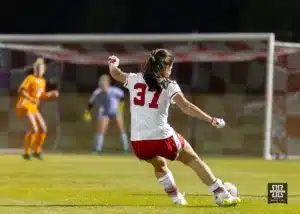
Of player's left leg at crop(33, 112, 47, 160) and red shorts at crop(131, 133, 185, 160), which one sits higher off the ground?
red shorts at crop(131, 133, 185, 160)

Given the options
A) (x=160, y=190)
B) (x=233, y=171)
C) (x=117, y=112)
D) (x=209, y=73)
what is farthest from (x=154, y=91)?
(x=209, y=73)

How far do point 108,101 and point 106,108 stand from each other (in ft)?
0.59

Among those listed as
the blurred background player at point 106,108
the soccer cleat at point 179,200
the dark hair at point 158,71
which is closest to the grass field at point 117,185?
the soccer cleat at point 179,200

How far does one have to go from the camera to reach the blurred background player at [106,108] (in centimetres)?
2479

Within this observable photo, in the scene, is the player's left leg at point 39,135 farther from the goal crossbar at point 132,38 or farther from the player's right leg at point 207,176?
the player's right leg at point 207,176

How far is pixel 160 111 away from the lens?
11141 millimetres

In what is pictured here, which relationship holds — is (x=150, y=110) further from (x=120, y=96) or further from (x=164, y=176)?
(x=120, y=96)

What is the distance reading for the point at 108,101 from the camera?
25.1 m

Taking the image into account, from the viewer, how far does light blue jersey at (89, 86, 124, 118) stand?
25.0 m

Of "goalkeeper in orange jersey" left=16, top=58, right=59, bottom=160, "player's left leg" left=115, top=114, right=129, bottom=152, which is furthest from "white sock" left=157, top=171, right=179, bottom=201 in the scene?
"player's left leg" left=115, top=114, right=129, bottom=152
